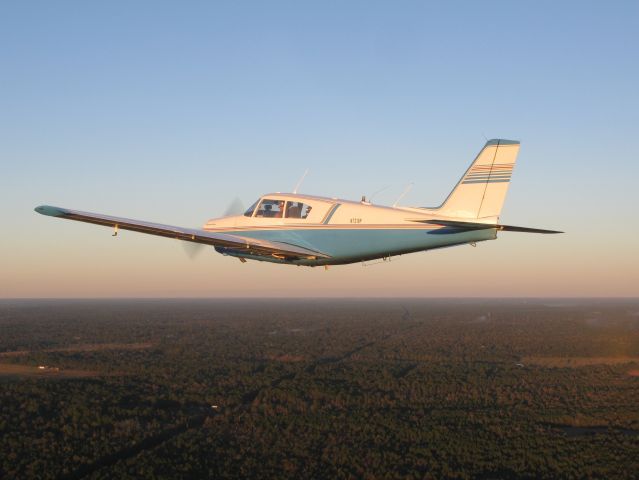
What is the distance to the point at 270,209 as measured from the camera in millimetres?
18469

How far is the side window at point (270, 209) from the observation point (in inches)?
717

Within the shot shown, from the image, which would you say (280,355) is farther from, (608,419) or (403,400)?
(608,419)

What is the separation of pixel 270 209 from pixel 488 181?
641cm

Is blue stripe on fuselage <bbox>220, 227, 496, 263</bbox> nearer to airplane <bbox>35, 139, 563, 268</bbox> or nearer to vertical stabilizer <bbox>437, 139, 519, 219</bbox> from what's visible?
airplane <bbox>35, 139, 563, 268</bbox>

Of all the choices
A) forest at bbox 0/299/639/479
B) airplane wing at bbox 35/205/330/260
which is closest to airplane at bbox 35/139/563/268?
airplane wing at bbox 35/205/330/260

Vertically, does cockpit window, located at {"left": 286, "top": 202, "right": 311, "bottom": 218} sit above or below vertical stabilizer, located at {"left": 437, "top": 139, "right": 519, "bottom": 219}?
below

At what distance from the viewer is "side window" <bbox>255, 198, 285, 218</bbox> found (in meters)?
18.2

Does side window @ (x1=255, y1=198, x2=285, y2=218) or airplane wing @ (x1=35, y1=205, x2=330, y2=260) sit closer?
airplane wing @ (x1=35, y1=205, x2=330, y2=260)

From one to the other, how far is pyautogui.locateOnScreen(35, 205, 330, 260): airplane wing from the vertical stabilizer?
4120 millimetres

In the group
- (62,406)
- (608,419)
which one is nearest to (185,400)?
(62,406)

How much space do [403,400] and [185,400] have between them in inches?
1582

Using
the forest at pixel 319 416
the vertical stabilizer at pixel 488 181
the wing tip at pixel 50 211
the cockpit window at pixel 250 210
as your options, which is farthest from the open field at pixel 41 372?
the vertical stabilizer at pixel 488 181

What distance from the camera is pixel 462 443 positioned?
8769cm

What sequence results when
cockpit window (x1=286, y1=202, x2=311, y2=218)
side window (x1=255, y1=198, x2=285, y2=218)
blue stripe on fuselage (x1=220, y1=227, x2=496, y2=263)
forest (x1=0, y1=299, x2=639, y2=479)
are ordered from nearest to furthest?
blue stripe on fuselage (x1=220, y1=227, x2=496, y2=263), cockpit window (x1=286, y1=202, x2=311, y2=218), side window (x1=255, y1=198, x2=285, y2=218), forest (x1=0, y1=299, x2=639, y2=479)
